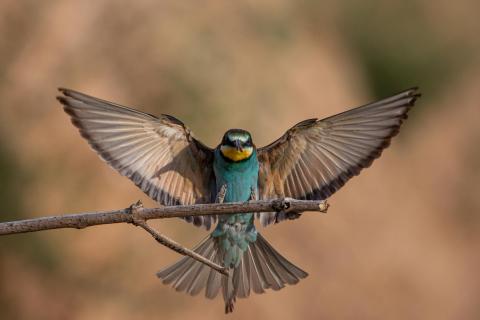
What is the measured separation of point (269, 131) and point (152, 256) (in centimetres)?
79

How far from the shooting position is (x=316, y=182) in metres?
2.07

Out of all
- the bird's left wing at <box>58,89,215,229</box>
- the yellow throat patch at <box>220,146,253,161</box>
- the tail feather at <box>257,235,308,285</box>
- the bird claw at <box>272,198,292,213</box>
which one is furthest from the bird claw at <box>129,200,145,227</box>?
the tail feather at <box>257,235,308,285</box>

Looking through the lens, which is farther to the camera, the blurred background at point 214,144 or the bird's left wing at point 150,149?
the blurred background at point 214,144

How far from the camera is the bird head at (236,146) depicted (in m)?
2.03

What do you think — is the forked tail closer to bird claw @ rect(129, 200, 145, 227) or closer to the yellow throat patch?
the yellow throat patch

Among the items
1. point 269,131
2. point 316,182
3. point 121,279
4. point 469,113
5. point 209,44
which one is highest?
point 469,113

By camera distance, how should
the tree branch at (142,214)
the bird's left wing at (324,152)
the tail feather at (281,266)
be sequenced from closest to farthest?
1. the tree branch at (142,214)
2. the bird's left wing at (324,152)
3. the tail feather at (281,266)

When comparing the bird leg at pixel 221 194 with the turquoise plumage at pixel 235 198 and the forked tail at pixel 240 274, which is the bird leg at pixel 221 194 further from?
the forked tail at pixel 240 274

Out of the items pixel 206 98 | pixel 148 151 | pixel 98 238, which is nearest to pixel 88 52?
pixel 206 98

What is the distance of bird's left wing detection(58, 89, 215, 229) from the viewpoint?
1898mm

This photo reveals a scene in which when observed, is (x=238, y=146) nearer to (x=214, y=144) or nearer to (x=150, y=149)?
(x=150, y=149)

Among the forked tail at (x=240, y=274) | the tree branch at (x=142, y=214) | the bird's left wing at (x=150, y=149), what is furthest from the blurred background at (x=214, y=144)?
the tree branch at (x=142, y=214)

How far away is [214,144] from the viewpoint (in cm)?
363

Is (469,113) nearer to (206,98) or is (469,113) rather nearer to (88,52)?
(206,98)
